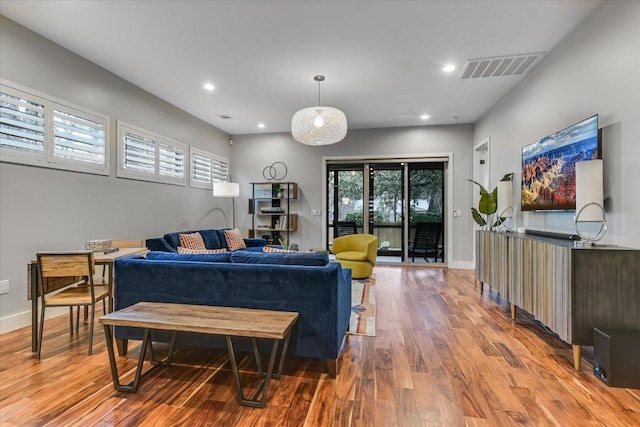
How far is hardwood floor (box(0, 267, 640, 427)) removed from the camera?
67.7 inches

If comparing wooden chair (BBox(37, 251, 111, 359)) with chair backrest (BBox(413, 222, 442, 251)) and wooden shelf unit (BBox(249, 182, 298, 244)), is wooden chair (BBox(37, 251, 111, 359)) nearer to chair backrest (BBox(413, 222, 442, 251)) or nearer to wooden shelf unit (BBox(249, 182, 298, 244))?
wooden shelf unit (BBox(249, 182, 298, 244))

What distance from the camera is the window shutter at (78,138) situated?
3299 millimetres

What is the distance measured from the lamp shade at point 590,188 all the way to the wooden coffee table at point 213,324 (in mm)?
2393

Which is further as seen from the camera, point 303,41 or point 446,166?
point 446,166

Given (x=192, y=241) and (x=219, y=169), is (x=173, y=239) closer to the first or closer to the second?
(x=192, y=241)

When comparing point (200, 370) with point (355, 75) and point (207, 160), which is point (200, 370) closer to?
point (355, 75)

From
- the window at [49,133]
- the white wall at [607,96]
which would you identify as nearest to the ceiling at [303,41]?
the white wall at [607,96]

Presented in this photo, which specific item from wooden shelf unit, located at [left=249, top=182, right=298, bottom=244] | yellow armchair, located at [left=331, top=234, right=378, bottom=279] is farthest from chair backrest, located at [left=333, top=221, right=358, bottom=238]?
yellow armchair, located at [left=331, top=234, right=378, bottom=279]

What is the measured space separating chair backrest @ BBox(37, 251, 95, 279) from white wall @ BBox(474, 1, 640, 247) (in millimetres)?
4169

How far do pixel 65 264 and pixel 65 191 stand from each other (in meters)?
1.30

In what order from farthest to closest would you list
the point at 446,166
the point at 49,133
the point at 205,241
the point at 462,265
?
the point at 446,166
the point at 462,265
the point at 205,241
the point at 49,133

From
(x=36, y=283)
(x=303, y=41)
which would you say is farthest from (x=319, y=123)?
(x=36, y=283)

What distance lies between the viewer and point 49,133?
3.20m

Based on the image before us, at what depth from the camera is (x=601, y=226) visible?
2.54m
